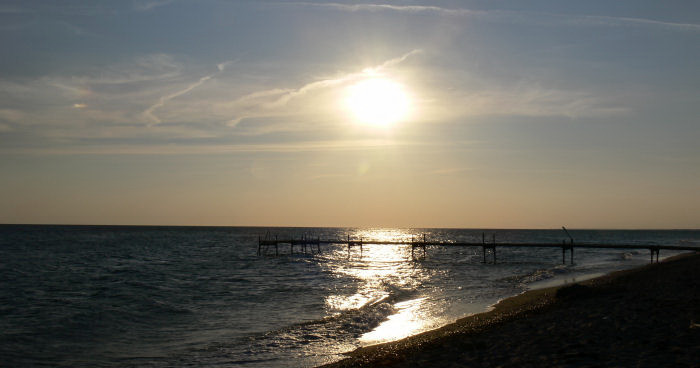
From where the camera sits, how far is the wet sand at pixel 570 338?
10.5m

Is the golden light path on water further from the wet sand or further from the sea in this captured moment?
the wet sand

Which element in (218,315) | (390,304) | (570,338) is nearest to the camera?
(570,338)

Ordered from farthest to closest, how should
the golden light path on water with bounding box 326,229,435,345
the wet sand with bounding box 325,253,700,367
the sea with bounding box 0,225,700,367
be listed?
1. the golden light path on water with bounding box 326,229,435,345
2. the sea with bounding box 0,225,700,367
3. the wet sand with bounding box 325,253,700,367

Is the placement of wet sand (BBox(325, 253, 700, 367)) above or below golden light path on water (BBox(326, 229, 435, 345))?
above

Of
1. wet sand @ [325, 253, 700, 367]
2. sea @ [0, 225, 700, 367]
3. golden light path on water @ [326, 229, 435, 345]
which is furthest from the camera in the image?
golden light path on water @ [326, 229, 435, 345]

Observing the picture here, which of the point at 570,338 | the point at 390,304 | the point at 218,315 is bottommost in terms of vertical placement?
the point at 218,315

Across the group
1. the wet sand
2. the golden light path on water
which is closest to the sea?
the golden light path on water

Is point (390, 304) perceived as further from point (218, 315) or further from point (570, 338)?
point (570, 338)

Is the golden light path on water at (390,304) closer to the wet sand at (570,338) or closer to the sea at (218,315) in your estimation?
the sea at (218,315)

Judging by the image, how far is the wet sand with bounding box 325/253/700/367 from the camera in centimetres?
1046

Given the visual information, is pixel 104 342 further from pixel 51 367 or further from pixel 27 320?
pixel 27 320

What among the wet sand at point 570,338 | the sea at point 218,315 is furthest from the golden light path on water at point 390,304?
the wet sand at point 570,338

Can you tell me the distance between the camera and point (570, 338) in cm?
1241

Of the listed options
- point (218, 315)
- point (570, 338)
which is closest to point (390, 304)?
point (218, 315)
